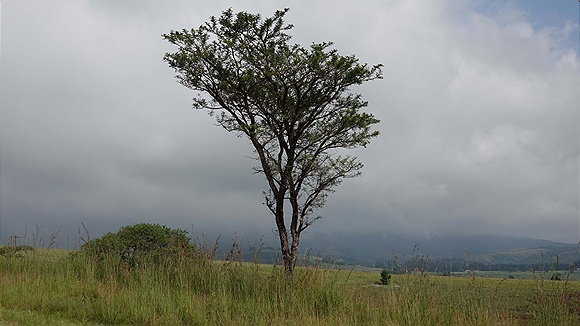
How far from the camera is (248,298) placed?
27.0 ft

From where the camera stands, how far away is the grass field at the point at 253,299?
7020mm

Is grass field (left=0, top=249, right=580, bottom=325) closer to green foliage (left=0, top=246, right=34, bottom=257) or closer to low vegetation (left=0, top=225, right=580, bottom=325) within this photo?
low vegetation (left=0, top=225, right=580, bottom=325)

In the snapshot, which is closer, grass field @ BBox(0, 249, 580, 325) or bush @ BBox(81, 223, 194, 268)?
grass field @ BBox(0, 249, 580, 325)

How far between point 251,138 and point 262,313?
8555 millimetres

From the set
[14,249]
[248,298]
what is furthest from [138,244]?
[248,298]

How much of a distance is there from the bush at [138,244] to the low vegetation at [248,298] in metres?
1.06

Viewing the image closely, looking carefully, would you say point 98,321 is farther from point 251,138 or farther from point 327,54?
point 327,54

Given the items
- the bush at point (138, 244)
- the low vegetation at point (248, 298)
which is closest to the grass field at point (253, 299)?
the low vegetation at point (248, 298)

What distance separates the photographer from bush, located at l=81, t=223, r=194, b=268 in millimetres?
11383

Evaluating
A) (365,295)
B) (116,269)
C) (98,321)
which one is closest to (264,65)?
(116,269)

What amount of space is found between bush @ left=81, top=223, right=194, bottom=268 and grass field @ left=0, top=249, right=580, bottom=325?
51.6 inches

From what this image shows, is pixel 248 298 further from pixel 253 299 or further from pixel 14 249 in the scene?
pixel 14 249

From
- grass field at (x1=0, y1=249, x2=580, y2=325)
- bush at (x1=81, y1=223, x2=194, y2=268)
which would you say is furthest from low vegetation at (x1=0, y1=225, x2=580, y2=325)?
bush at (x1=81, y1=223, x2=194, y2=268)

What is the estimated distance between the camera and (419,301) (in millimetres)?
7473
